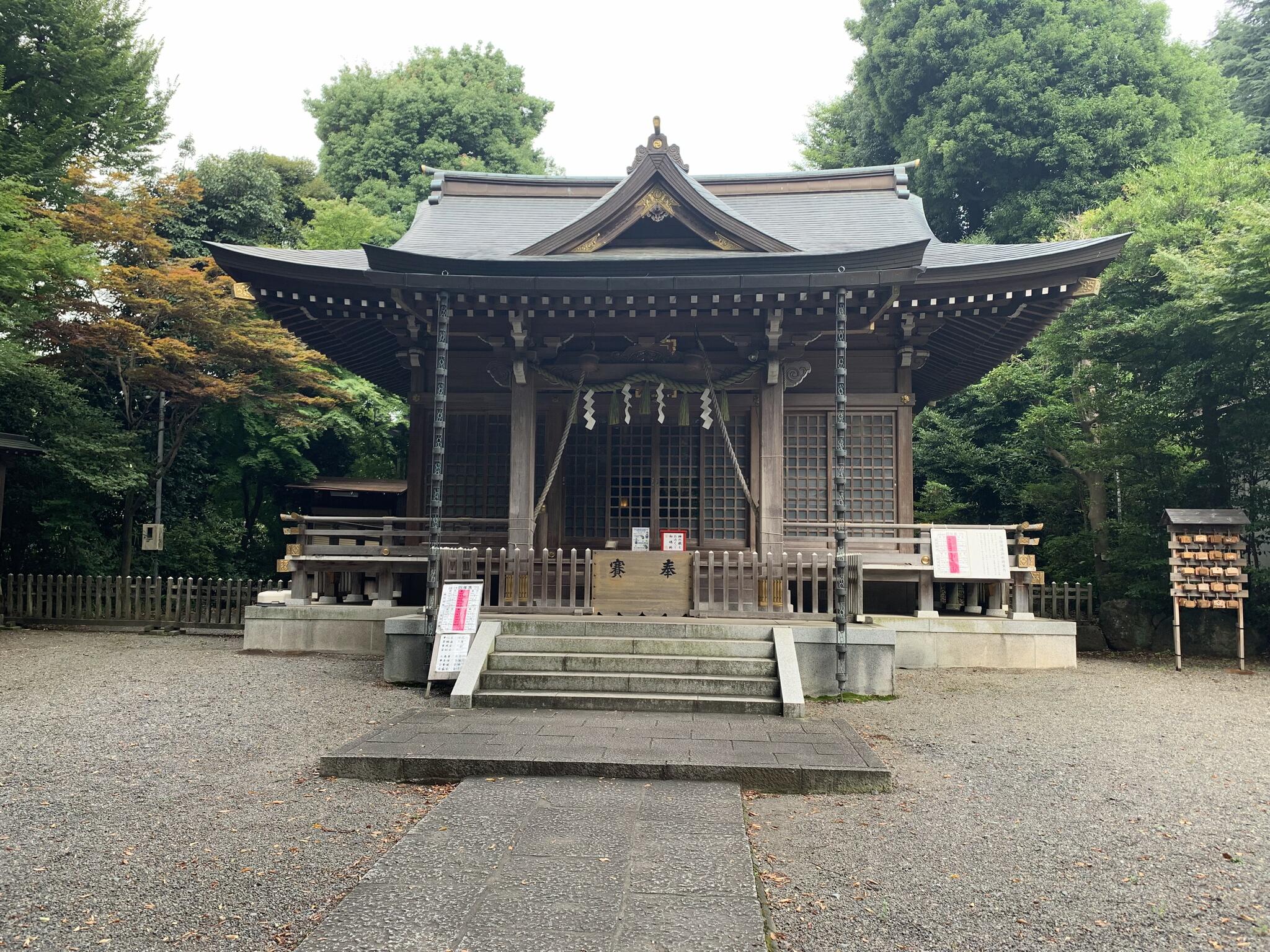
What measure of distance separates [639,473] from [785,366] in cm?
272

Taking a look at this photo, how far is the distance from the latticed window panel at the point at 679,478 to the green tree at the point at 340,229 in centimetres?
1318

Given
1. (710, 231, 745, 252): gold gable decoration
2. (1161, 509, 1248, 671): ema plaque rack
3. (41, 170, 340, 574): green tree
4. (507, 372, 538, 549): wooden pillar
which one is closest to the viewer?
(507, 372, 538, 549): wooden pillar

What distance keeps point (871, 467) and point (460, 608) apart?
6.41m

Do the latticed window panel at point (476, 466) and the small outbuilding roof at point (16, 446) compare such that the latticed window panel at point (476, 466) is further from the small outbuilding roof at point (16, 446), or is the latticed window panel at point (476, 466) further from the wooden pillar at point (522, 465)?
the small outbuilding roof at point (16, 446)

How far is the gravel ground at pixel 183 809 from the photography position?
125 inches

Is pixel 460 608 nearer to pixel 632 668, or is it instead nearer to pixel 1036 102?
pixel 632 668

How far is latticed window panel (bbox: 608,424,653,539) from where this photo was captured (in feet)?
37.6

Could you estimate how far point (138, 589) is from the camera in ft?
44.9

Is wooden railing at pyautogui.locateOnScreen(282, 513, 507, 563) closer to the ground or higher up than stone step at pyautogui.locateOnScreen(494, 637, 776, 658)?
higher up

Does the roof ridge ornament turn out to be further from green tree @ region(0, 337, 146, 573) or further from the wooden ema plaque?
green tree @ region(0, 337, 146, 573)

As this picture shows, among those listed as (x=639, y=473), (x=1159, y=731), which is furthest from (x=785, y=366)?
(x=1159, y=731)

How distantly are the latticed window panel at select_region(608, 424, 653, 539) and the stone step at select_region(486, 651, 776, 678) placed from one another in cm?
397

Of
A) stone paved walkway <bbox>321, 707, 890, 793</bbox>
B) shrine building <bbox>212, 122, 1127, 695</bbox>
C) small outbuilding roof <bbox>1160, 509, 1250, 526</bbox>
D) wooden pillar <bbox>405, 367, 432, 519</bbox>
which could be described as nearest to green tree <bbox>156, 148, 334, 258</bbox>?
shrine building <bbox>212, 122, 1127, 695</bbox>

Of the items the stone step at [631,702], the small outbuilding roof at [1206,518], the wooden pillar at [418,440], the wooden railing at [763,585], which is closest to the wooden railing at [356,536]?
the wooden pillar at [418,440]
